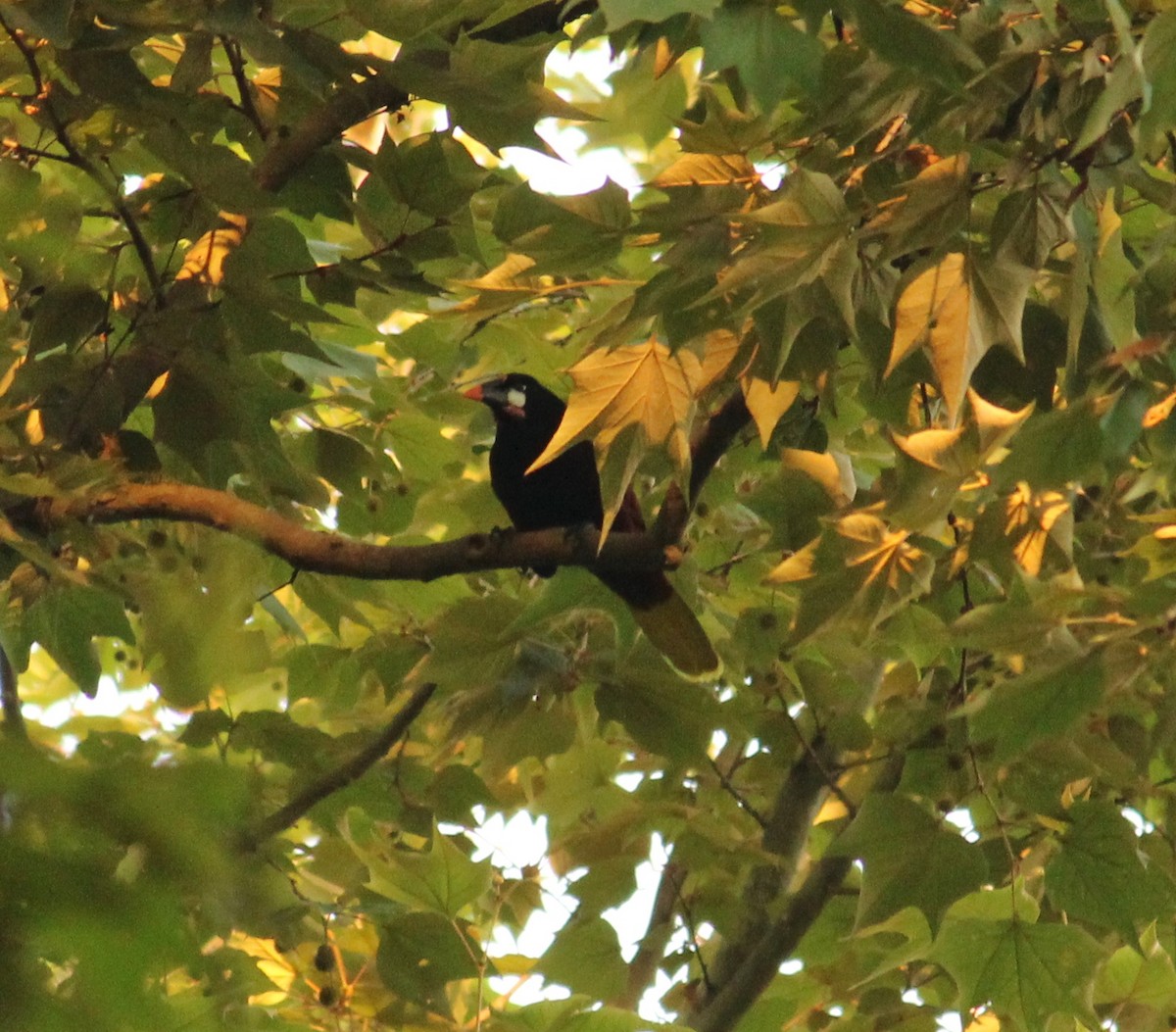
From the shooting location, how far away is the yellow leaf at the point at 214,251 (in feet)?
7.32

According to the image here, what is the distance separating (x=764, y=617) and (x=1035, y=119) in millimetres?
1272

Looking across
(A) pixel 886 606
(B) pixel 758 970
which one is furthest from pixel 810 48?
(B) pixel 758 970

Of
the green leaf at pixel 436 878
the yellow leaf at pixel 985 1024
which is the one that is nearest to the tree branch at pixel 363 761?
the green leaf at pixel 436 878

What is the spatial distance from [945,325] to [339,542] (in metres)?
0.94

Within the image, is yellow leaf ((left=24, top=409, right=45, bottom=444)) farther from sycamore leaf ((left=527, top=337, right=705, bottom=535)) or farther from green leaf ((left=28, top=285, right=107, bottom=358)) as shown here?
sycamore leaf ((left=527, top=337, right=705, bottom=535))

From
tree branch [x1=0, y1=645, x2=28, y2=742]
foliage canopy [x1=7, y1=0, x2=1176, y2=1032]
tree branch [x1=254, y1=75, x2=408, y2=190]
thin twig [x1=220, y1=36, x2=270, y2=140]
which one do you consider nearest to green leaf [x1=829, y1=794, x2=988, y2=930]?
foliage canopy [x1=7, y1=0, x2=1176, y2=1032]

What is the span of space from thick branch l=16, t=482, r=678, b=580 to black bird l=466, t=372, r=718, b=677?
44.9 inches

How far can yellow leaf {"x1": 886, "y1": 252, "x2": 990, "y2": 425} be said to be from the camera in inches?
72.2

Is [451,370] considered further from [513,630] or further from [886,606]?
[886,606]

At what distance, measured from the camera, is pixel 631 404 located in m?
2.12

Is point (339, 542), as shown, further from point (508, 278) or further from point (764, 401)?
point (764, 401)

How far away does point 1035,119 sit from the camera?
191 cm

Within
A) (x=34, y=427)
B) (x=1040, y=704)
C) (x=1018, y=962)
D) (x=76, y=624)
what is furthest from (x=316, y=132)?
(x=1018, y=962)

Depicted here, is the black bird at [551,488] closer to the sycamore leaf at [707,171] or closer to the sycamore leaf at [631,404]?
the sycamore leaf at [631,404]
